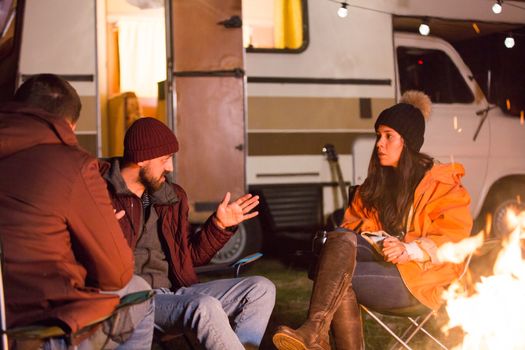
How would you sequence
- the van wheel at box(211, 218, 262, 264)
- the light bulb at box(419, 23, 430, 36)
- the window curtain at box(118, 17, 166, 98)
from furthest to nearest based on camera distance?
the window curtain at box(118, 17, 166, 98)
the light bulb at box(419, 23, 430, 36)
the van wheel at box(211, 218, 262, 264)

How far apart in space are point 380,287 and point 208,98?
3.20 m

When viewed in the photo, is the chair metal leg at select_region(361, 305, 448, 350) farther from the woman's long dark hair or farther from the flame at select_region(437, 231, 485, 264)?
the woman's long dark hair

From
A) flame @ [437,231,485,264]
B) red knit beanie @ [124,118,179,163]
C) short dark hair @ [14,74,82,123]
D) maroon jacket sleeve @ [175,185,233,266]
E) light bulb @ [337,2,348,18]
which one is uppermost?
light bulb @ [337,2,348,18]

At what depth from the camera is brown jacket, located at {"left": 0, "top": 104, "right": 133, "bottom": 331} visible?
7.70 feet

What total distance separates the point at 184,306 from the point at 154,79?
5.99 meters

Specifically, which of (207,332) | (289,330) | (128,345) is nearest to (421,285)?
(289,330)

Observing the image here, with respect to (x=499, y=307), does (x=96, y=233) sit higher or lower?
higher

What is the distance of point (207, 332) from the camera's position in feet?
9.80

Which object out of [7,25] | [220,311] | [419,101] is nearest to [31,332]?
[220,311]

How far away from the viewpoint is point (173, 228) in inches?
136

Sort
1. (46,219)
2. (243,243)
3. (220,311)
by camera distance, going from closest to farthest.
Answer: (46,219) < (220,311) < (243,243)

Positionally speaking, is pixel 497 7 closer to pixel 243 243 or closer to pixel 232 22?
pixel 232 22

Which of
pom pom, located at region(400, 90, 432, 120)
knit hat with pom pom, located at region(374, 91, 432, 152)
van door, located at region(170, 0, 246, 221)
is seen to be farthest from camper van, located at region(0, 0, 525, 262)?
knit hat with pom pom, located at region(374, 91, 432, 152)

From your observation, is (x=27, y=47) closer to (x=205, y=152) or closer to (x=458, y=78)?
(x=205, y=152)
